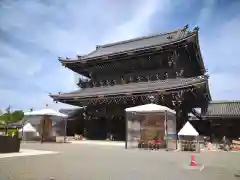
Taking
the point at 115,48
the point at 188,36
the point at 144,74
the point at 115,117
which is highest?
the point at 115,48

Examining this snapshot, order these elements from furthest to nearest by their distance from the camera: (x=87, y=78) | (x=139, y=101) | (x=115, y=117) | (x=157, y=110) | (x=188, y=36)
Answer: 1. (x=87, y=78)
2. (x=115, y=117)
3. (x=139, y=101)
4. (x=188, y=36)
5. (x=157, y=110)

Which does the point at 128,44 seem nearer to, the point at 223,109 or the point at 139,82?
the point at 139,82

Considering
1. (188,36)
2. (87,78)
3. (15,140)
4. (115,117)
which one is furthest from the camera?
(87,78)

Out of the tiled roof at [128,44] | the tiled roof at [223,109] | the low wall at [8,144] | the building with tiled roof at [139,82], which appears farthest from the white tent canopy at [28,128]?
the tiled roof at [223,109]

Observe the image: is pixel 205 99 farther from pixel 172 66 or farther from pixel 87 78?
pixel 87 78

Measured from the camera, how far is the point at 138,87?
25297mm

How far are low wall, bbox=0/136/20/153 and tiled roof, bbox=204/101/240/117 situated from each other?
59.0ft

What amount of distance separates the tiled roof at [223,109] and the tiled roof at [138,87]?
14.6 feet

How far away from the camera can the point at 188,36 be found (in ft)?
74.0

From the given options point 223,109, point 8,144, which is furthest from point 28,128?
point 223,109

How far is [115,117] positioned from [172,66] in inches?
318

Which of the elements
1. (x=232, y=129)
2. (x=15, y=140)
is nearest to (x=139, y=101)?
(x=232, y=129)

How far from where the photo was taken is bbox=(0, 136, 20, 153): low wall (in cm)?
1142

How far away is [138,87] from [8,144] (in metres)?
15.6
